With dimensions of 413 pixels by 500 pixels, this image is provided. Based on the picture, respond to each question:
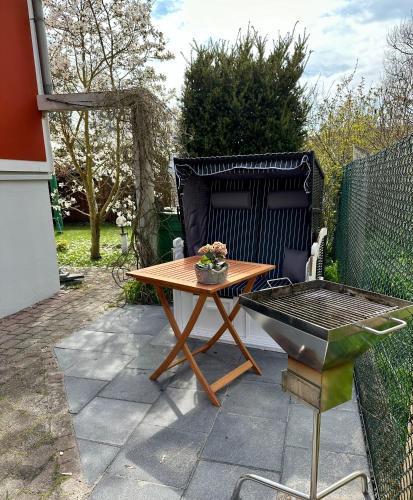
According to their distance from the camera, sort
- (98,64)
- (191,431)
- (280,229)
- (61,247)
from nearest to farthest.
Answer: (191,431) < (280,229) < (98,64) < (61,247)

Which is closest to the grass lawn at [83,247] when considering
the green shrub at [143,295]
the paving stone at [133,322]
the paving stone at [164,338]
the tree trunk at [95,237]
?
the tree trunk at [95,237]

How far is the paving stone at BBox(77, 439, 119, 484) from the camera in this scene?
2062mm

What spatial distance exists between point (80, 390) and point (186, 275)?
1297 mm

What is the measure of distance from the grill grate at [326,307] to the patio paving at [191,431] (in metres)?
1.08

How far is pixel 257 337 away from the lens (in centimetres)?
354

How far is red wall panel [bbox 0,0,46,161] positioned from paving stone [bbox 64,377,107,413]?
3110mm

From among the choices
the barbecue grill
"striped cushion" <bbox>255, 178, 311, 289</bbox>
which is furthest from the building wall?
Answer: the barbecue grill

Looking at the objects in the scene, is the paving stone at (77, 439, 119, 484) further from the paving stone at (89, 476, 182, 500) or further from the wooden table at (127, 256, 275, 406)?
the wooden table at (127, 256, 275, 406)

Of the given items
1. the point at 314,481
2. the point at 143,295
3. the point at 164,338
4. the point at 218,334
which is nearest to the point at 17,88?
the point at 143,295

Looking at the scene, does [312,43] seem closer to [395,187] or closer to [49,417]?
[395,187]

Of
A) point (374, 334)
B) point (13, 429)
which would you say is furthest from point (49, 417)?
point (374, 334)

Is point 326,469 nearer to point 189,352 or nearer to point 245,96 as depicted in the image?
point 189,352

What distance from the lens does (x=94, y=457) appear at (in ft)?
7.18

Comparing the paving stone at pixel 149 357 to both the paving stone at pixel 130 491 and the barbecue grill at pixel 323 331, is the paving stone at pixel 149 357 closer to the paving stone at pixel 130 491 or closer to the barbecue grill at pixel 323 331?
the paving stone at pixel 130 491
